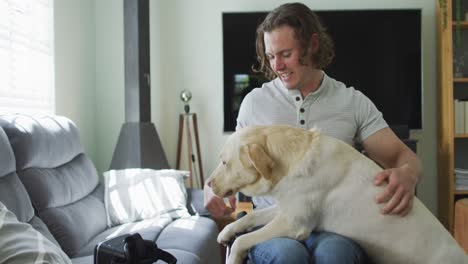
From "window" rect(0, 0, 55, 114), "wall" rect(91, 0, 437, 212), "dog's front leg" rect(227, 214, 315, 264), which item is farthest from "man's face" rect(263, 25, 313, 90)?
"wall" rect(91, 0, 437, 212)

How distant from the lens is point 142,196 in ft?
8.51

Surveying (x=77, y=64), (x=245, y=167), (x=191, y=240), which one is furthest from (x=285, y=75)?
(x=77, y=64)

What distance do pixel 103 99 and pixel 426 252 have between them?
3.17m

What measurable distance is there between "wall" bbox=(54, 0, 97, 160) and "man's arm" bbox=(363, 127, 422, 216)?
7.83 ft

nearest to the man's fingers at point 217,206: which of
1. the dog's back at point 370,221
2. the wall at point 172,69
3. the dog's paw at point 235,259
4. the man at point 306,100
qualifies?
the man at point 306,100

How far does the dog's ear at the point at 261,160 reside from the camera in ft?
3.68

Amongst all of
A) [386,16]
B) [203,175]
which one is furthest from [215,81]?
[386,16]

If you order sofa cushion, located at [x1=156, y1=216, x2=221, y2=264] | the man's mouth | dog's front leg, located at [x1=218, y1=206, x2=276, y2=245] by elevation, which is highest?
the man's mouth

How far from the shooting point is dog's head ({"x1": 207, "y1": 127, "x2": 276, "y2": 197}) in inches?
44.6

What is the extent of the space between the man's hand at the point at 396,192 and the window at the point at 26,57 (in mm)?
2136

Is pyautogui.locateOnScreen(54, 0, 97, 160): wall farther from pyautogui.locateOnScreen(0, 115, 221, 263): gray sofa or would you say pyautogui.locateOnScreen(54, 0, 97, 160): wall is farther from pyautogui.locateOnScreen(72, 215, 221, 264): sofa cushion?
pyautogui.locateOnScreen(72, 215, 221, 264): sofa cushion

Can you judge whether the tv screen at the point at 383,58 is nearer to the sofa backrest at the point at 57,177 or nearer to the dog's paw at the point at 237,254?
the sofa backrest at the point at 57,177

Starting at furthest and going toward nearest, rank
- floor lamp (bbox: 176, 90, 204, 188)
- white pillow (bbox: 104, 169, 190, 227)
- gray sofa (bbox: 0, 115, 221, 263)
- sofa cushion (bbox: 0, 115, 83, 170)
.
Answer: floor lamp (bbox: 176, 90, 204, 188)
white pillow (bbox: 104, 169, 190, 227)
sofa cushion (bbox: 0, 115, 83, 170)
gray sofa (bbox: 0, 115, 221, 263)

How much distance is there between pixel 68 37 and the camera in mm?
3266
